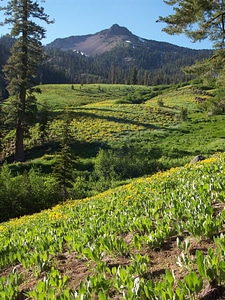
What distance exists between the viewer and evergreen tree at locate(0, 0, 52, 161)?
30.9 meters

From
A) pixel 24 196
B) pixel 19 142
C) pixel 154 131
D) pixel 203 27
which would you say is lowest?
pixel 24 196

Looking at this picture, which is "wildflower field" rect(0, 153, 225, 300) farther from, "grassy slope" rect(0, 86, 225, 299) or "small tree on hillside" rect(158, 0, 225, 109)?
"small tree on hillside" rect(158, 0, 225, 109)

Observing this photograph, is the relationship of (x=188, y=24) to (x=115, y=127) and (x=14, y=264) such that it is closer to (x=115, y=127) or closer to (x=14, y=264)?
(x=14, y=264)

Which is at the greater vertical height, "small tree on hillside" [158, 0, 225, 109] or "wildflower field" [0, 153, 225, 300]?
"small tree on hillside" [158, 0, 225, 109]

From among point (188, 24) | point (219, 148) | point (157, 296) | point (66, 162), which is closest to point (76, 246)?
point (157, 296)

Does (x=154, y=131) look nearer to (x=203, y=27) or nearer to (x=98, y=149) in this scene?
(x=98, y=149)

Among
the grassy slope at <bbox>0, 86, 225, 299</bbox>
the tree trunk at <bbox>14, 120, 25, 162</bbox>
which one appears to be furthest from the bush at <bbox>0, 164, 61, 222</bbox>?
the grassy slope at <bbox>0, 86, 225, 299</bbox>

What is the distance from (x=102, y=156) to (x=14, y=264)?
2223cm

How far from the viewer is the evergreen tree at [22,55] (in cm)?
3091

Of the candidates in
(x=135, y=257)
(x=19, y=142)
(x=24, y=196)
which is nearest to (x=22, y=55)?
(x=19, y=142)

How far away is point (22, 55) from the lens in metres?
31.0

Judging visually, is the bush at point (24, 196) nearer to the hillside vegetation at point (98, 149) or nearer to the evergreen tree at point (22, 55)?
the hillside vegetation at point (98, 149)

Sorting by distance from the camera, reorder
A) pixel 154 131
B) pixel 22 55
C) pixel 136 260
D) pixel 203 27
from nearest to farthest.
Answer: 1. pixel 136 260
2. pixel 203 27
3. pixel 22 55
4. pixel 154 131

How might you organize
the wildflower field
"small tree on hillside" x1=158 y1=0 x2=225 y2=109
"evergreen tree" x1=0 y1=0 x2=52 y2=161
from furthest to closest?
"evergreen tree" x1=0 y1=0 x2=52 y2=161
"small tree on hillside" x1=158 y1=0 x2=225 y2=109
the wildflower field
